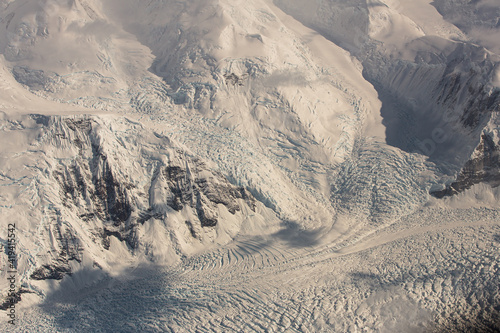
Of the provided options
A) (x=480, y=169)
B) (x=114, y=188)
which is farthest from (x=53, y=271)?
(x=480, y=169)

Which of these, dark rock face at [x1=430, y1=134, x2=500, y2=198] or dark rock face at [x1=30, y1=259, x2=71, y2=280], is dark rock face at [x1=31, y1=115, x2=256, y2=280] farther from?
dark rock face at [x1=430, y1=134, x2=500, y2=198]

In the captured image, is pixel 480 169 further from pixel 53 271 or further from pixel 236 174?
pixel 53 271

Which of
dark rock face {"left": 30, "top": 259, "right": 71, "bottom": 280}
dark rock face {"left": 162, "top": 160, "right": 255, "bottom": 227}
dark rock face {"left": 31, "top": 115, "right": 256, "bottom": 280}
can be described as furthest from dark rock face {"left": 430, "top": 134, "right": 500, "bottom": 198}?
dark rock face {"left": 30, "top": 259, "right": 71, "bottom": 280}

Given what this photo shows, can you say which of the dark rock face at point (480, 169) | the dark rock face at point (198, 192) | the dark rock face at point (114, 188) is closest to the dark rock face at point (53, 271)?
the dark rock face at point (114, 188)

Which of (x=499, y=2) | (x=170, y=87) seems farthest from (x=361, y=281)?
(x=499, y=2)

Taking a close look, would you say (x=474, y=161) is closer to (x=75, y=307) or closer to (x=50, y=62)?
(x=75, y=307)

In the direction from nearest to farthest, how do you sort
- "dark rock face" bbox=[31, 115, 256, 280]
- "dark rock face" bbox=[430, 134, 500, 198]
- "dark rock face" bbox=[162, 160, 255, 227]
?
"dark rock face" bbox=[31, 115, 256, 280], "dark rock face" bbox=[162, 160, 255, 227], "dark rock face" bbox=[430, 134, 500, 198]

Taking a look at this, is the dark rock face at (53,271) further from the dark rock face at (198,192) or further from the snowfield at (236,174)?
the dark rock face at (198,192)
